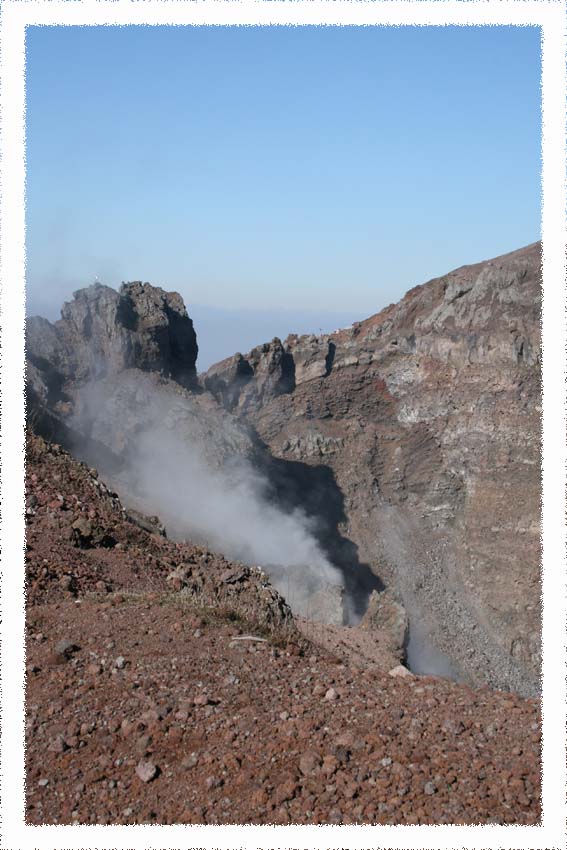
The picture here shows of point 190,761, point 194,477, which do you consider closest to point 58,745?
point 190,761

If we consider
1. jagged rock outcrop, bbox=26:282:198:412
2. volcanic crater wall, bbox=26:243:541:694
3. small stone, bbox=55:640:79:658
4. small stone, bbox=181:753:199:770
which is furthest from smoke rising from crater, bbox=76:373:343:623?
small stone, bbox=181:753:199:770

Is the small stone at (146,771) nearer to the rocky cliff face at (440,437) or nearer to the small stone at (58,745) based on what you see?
the small stone at (58,745)

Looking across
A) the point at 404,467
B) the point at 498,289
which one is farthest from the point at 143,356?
the point at 498,289

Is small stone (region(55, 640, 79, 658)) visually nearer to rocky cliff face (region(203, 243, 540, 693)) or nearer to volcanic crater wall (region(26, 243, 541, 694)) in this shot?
volcanic crater wall (region(26, 243, 541, 694))

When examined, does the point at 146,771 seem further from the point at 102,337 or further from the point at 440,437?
the point at 102,337

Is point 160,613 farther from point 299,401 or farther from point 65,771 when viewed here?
point 299,401
